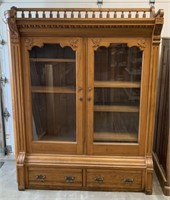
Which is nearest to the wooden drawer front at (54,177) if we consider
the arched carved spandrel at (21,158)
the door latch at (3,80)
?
the arched carved spandrel at (21,158)

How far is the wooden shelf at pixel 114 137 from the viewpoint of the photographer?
214cm

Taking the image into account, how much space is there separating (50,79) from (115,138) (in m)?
0.79

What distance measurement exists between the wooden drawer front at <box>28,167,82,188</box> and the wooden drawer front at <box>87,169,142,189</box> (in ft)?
0.38

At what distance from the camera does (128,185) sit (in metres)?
2.14

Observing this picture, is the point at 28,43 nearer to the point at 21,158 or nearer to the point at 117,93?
the point at 117,93

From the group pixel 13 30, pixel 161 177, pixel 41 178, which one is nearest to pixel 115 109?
pixel 161 177

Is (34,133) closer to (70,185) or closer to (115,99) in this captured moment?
(70,185)

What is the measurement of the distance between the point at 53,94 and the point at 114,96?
1.81 feet

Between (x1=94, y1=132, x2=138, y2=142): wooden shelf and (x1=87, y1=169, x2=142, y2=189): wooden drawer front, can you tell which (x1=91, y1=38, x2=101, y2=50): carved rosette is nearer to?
(x1=94, y1=132, x2=138, y2=142): wooden shelf

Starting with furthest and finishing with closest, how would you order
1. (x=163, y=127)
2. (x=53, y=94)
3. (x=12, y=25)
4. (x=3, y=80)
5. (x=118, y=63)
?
(x=3, y=80), (x=163, y=127), (x=53, y=94), (x=118, y=63), (x=12, y=25)

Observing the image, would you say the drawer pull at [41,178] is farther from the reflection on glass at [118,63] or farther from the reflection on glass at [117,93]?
the reflection on glass at [118,63]

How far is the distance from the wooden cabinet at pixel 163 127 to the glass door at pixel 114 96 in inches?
12.6

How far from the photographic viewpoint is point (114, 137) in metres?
2.17

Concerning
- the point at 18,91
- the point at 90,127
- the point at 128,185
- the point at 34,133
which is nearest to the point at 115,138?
the point at 90,127
